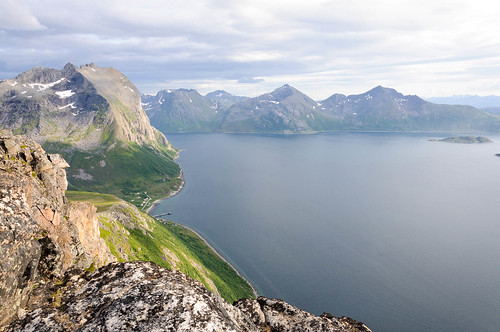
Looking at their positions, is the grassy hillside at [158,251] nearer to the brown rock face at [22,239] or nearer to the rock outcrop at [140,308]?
the brown rock face at [22,239]

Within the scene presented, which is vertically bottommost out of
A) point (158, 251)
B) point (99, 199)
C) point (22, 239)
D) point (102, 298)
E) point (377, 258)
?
point (377, 258)

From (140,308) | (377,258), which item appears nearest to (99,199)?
(377,258)

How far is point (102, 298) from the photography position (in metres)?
14.9

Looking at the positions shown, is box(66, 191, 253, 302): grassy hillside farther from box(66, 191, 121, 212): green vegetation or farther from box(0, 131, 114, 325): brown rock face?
box(0, 131, 114, 325): brown rock face

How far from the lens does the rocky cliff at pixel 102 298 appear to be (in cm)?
1349

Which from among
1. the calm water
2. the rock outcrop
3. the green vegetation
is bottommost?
the calm water

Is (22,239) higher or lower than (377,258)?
higher

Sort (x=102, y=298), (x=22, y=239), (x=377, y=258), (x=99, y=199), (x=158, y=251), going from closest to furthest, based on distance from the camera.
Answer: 1. (x=102, y=298)
2. (x=22, y=239)
3. (x=158, y=251)
4. (x=377, y=258)
5. (x=99, y=199)

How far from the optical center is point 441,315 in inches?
3900

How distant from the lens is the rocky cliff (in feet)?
44.3

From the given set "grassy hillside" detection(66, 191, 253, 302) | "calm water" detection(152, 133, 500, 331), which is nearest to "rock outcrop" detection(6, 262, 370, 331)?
"grassy hillside" detection(66, 191, 253, 302)

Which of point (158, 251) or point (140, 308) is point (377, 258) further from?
point (140, 308)

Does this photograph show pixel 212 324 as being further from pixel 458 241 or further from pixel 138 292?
pixel 458 241

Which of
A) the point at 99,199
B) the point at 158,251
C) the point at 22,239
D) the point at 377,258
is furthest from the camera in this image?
the point at 99,199
